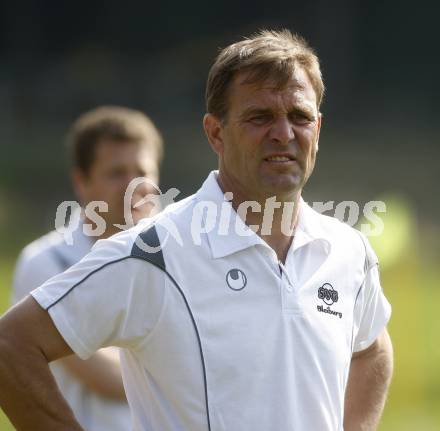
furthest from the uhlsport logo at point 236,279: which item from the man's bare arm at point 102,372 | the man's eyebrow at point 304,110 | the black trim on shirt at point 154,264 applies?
the man's bare arm at point 102,372

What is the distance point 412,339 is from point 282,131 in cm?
638

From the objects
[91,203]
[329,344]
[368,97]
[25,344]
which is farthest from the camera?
[368,97]

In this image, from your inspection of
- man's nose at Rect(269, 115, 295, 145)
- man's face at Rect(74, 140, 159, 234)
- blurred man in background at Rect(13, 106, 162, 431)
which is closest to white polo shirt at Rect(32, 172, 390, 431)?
man's nose at Rect(269, 115, 295, 145)

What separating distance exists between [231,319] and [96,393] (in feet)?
5.13

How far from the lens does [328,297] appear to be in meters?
3.56

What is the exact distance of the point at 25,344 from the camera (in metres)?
3.26

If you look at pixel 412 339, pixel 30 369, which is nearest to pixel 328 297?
pixel 30 369

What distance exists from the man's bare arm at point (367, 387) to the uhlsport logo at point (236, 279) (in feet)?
2.02

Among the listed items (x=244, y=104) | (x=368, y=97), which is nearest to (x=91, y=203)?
(x=244, y=104)

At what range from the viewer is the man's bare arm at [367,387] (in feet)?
12.6

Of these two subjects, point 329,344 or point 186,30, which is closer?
point 329,344

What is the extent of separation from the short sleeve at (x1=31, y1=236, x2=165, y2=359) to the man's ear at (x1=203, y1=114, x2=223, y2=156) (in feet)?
1.95

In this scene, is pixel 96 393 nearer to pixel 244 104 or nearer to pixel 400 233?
pixel 244 104

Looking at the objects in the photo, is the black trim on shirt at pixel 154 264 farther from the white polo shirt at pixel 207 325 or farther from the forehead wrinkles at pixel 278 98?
the forehead wrinkles at pixel 278 98
